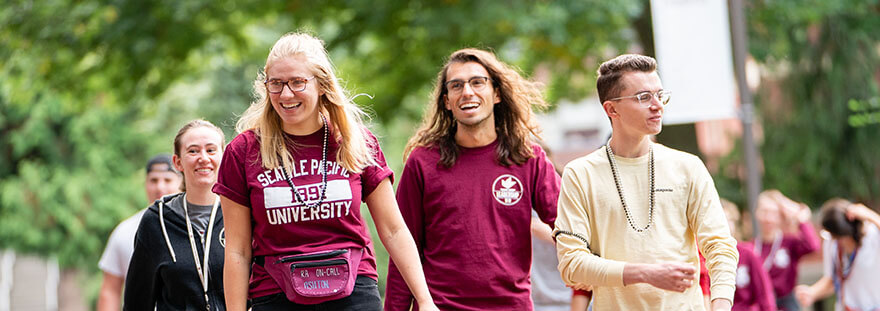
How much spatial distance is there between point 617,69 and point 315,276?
149 centimetres

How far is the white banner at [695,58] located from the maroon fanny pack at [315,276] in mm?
6149

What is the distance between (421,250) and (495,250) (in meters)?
0.42

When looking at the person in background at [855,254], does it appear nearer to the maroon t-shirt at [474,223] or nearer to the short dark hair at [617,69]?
the maroon t-shirt at [474,223]

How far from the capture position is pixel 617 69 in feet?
14.2

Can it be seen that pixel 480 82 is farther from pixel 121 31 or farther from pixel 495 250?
pixel 121 31

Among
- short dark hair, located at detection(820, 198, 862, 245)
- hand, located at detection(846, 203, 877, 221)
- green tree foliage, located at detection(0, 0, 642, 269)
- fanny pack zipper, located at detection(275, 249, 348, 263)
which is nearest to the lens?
fanny pack zipper, located at detection(275, 249, 348, 263)

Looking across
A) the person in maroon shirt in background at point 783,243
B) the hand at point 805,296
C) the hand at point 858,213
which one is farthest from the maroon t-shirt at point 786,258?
the hand at point 858,213

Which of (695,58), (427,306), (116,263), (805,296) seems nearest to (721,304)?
(427,306)

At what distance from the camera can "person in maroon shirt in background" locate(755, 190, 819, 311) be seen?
10.5 meters

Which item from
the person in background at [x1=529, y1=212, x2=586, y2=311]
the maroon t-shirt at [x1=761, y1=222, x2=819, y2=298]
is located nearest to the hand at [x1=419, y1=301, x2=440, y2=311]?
the person in background at [x1=529, y1=212, x2=586, y2=311]

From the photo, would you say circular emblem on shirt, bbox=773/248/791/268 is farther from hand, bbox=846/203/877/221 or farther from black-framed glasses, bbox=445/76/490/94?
black-framed glasses, bbox=445/76/490/94

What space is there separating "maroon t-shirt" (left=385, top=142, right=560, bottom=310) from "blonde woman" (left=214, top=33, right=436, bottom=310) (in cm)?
80

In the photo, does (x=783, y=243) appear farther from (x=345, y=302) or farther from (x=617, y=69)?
(x=345, y=302)

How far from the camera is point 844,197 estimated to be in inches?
789
